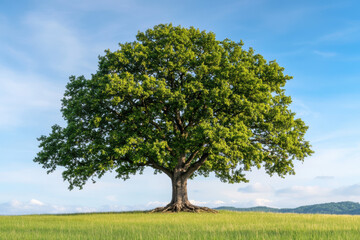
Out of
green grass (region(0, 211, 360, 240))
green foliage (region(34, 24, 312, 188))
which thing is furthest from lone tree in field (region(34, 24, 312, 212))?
green grass (region(0, 211, 360, 240))

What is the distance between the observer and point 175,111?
36625 mm

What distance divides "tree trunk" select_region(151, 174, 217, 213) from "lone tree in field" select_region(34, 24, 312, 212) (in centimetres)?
11

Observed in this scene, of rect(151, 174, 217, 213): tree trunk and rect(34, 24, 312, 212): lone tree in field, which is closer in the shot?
rect(34, 24, 312, 212): lone tree in field

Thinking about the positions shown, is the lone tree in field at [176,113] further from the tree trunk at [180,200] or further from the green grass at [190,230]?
the green grass at [190,230]

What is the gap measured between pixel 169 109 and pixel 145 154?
18.3 ft

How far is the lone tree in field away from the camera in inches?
1293

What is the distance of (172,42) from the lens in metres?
36.8

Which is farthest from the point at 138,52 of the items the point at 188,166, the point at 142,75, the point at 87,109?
the point at 188,166

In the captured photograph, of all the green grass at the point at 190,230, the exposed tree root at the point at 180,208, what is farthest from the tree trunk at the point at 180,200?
the green grass at the point at 190,230

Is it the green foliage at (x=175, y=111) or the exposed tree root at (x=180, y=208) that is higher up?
the green foliage at (x=175, y=111)

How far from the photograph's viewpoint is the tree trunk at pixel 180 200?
36406 millimetres

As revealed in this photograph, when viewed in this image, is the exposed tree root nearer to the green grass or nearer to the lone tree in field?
the lone tree in field

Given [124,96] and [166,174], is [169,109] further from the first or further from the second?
[166,174]

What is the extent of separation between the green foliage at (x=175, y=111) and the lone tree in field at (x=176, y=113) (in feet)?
0.34
